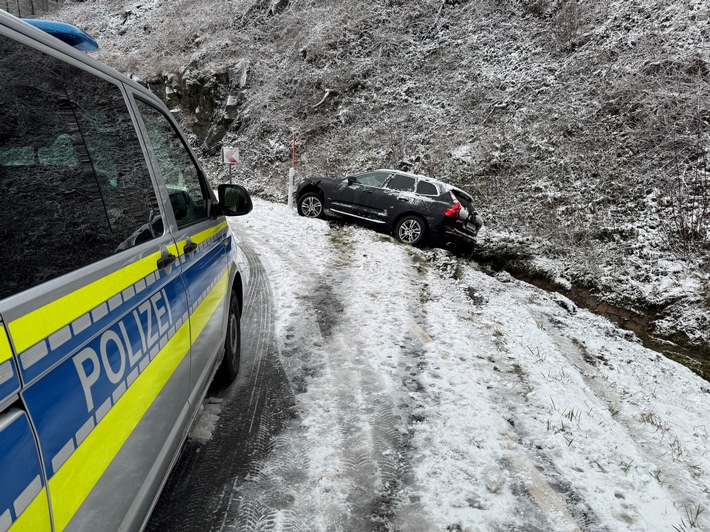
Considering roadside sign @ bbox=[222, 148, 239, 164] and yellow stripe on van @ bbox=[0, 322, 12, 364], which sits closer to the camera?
yellow stripe on van @ bbox=[0, 322, 12, 364]

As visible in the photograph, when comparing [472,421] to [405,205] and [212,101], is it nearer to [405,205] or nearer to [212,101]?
[405,205]

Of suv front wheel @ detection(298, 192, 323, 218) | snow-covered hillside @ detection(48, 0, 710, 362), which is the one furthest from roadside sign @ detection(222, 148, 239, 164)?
snow-covered hillside @ detection(48, 0, 710, 362)

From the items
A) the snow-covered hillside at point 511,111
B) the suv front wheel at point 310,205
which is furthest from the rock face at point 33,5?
the suv front wheel at point 310,205

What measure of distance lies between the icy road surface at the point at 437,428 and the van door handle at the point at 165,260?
1391 millimetres

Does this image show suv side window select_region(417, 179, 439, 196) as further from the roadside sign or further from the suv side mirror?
the suv side mirror

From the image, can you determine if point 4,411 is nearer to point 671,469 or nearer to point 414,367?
point 414,367

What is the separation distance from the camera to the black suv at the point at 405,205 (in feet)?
30.3

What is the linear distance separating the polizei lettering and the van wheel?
152 centimetres

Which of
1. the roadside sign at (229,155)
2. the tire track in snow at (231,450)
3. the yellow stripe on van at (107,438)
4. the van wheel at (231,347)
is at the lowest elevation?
the tire track in snow at (231,450)

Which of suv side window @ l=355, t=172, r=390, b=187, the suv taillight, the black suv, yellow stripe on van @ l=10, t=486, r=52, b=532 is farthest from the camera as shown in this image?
suv side window @ l=355, t=172, r=390, b=187

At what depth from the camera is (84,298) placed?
1.27m

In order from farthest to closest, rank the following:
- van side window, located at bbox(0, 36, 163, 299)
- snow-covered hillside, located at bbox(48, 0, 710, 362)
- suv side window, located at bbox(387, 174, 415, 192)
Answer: suv side window, located at bbox(387, 174, 415, 192)
snow-covered hillside, located at bbox(48, 0, 710, 362)
van side window, located at bbox(0, 36, 163, 299)

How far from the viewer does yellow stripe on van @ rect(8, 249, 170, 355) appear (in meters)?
0.99

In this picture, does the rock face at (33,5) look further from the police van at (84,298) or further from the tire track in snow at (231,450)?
the police van at (84,298)
